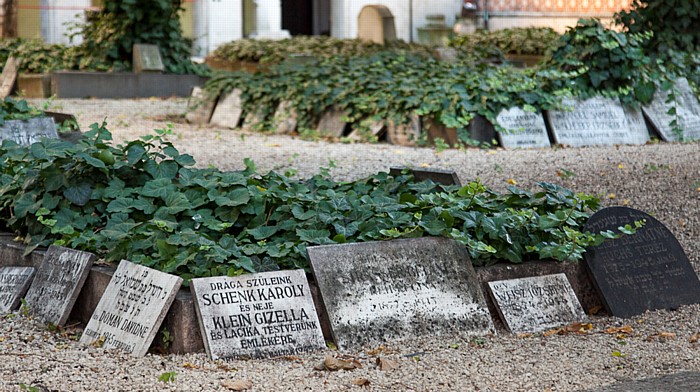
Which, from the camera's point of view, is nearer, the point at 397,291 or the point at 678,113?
the point at 397,291

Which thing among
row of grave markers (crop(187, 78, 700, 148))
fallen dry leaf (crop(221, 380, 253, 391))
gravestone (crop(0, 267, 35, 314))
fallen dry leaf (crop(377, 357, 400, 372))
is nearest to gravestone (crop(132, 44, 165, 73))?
row of grave markers (crop(187, 78, 700, 148))

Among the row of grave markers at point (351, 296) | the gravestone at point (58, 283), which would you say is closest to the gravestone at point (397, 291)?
the row of grave markers at point (351, 296)

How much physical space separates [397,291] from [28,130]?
4.35 metres

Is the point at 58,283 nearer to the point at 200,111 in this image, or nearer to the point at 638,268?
the point at 638,268

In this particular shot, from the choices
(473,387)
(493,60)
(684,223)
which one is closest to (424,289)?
(473,387)

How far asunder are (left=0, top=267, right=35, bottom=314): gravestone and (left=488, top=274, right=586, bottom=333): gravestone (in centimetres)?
202

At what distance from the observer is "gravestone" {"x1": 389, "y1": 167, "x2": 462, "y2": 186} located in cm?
571

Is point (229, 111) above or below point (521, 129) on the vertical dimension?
below

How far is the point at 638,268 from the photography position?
497 centimetres

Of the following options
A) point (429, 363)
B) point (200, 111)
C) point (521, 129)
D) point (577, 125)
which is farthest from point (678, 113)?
point (429, 363)

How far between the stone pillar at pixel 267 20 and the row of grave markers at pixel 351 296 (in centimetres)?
1865

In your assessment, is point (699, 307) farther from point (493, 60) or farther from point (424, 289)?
point (493, 60)

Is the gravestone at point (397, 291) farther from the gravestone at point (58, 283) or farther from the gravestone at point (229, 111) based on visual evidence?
the gravestone at point (229, 111)

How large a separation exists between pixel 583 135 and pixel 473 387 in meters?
6.59
